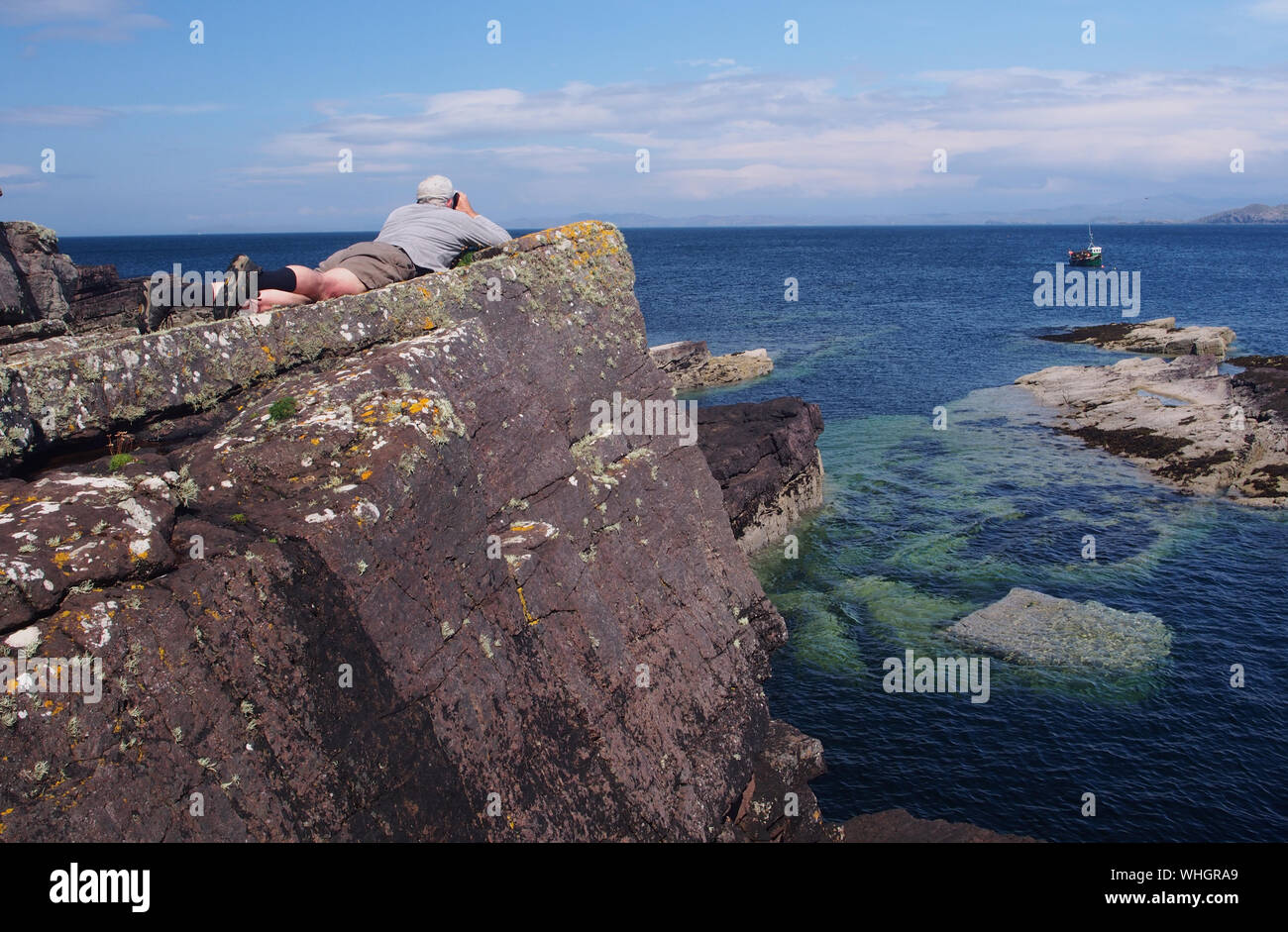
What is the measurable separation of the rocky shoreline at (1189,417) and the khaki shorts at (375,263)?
1604 inches

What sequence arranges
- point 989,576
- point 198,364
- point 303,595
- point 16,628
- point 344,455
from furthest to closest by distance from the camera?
point 989,576 → point 198,364 → point 344,455 → point 303,595 → point 16,628

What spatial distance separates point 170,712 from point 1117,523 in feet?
126

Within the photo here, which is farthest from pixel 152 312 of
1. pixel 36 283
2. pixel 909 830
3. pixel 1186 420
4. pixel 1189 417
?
pixel 1189 417

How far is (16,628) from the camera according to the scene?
6.73 meters

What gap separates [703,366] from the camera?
7175 cm

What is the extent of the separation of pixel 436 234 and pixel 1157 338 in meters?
80.4

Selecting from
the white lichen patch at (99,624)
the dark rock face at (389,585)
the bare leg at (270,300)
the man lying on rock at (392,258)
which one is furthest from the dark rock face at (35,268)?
the white lichen patch at (99,624)

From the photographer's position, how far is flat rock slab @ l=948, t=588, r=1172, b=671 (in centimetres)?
2636

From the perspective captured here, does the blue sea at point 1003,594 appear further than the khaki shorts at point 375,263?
Yes

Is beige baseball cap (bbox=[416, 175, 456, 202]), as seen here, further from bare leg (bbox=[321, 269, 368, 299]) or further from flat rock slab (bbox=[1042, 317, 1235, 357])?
flat rock slab (bbox=[1042, 317, 1235, 357])

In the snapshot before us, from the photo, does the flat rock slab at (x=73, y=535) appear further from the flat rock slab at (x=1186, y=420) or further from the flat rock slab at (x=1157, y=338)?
the flat rock slab at (x=1157, y=338)

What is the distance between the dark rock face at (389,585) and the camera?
710 cm

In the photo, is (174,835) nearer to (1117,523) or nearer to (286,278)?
(286,278)
